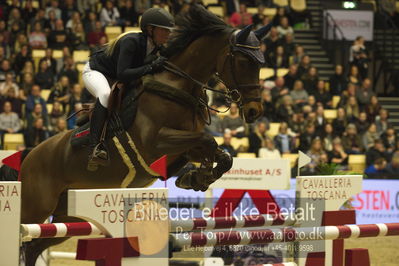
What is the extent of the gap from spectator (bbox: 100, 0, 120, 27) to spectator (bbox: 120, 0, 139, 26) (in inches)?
6.9

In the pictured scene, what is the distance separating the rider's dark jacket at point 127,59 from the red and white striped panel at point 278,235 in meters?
1.70

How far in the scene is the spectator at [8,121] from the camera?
13.8 m

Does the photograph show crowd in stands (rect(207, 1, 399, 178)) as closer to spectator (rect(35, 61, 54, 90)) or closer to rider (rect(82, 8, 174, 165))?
spectator (rect(35, 61, 54, 90))

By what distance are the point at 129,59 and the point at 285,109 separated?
959cm

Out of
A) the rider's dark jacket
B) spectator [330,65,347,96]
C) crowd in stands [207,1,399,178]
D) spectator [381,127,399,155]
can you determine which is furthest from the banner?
the rider's dark jacket

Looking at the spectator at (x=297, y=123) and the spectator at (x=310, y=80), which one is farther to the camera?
the spectator at (x=310, y=80)

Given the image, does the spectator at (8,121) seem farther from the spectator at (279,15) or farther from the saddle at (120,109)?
the saddle at (120,109)

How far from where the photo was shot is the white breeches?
6.47 m

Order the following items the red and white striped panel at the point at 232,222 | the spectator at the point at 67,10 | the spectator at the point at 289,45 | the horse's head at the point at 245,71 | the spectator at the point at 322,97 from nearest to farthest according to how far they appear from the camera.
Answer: the red and white striped panel at the point at 232,222 < the horse's head at the point at 245,71 < the spectator at the point at 322,97 < the spectator at the point at 67,10 < the spectator at the point at 289,45

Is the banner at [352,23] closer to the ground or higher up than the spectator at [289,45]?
higher up

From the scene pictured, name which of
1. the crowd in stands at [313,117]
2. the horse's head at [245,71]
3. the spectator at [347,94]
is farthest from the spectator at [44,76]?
the horse's head at [245,71]

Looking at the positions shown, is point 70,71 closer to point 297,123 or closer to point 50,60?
point 50,60

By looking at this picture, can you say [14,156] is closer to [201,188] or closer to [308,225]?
[201,188]

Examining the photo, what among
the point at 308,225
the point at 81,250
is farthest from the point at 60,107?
the point at 81,250
